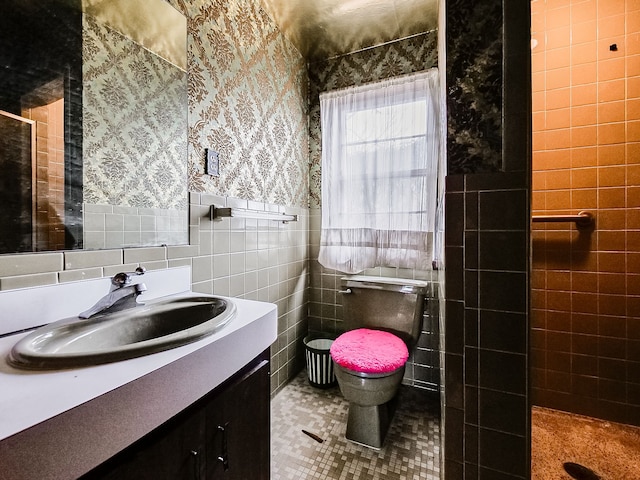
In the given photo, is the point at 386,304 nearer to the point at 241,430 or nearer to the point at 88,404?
the point at 241,430

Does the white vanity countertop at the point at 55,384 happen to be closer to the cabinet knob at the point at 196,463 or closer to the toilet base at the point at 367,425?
the cabinet knob at the point at 196,463

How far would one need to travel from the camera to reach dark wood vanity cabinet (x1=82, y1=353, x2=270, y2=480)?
56 cm

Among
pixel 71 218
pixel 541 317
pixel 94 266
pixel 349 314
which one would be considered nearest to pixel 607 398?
pixel 541 317

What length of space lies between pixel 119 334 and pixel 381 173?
1731 mm

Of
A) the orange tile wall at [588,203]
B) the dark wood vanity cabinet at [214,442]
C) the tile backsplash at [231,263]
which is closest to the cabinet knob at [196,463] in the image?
the dark wood vanity cabinet at [214,442]

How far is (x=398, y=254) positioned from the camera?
6.48 ft

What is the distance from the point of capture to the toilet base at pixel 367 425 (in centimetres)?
148

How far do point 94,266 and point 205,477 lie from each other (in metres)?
0.71

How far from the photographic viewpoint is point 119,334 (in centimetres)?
85

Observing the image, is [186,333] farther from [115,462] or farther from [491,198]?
[491,198]

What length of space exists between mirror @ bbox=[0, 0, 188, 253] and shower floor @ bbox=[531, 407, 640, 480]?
6.64 feet

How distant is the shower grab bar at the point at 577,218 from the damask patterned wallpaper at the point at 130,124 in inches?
76.2

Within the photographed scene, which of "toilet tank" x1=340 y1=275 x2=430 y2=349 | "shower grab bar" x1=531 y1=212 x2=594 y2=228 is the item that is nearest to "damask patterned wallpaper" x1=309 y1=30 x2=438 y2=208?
"toilet tank" x1=340 y1=275 x2=430 y2=349

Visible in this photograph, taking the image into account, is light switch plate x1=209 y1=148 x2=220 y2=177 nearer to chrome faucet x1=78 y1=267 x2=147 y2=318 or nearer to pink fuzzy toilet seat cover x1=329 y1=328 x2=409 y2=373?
chrome faucet x1=78 y1=267 x2=147 y2=318
